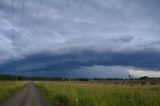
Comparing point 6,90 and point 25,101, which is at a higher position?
point 6,90

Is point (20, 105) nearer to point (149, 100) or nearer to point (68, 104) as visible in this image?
point (68, 104)

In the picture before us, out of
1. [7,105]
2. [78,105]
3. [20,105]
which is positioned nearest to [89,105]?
[78,105]

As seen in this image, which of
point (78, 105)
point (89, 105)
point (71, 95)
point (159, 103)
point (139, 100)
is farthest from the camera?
point (71, 95)

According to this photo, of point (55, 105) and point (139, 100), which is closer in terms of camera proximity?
point (139, 100)

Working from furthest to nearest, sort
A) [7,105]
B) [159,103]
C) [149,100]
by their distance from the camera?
[7,105], [149,100], [159,103]

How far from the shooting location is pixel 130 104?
49.0 feet

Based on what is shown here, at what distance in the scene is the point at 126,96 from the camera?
18344 millimetres

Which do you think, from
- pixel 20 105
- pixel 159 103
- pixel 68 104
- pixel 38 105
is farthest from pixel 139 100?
pixel 20 105

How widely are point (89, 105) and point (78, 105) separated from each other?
66.3 inches

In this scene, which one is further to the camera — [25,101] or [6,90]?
[6,90]

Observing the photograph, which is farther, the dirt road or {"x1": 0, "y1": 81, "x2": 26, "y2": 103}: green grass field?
{"x1": 0, "y1": 81, "x2": 26, "y2": 103}: green grass field

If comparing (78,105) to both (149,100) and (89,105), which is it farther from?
(149,100)

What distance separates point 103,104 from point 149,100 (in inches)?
125

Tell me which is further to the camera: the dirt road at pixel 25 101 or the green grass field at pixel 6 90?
the green grass field at pixel 6 90
